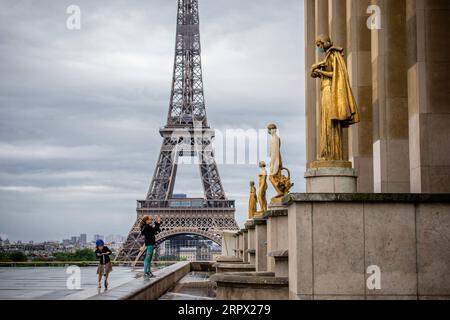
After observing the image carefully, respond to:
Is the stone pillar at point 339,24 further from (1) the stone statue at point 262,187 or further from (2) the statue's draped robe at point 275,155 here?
(2) the statue's draped robe at point 275,155

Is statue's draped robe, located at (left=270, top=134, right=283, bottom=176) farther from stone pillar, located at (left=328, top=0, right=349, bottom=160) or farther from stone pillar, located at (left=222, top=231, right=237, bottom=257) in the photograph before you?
stone pillar, located at (left=222, top=231, right=237, bottom=257)

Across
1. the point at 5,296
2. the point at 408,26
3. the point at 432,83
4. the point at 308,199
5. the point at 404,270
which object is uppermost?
the point at 408,26

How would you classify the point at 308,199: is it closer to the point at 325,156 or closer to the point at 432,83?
the point at 325,156

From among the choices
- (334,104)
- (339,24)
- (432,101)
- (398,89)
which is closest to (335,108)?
(334,104)

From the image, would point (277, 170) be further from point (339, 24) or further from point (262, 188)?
point (339, 24)

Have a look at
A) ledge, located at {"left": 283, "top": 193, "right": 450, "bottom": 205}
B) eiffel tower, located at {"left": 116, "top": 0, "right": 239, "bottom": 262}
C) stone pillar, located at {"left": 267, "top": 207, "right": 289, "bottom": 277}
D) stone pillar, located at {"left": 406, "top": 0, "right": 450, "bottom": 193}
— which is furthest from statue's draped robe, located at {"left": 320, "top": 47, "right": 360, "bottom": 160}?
eiffel tower, located at {"left": 116, "top": 0, "right": 239, "bottom": 262}

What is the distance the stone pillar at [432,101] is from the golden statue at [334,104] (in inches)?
181

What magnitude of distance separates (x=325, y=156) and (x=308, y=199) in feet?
5.85

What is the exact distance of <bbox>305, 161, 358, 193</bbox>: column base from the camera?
1477cm

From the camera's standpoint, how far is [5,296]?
22891 millimetres

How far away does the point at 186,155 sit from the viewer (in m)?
106

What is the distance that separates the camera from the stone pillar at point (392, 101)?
22.0 m

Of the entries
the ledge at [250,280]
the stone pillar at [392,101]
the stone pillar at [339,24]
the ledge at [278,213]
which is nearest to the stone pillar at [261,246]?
the ledge at [278,213]
